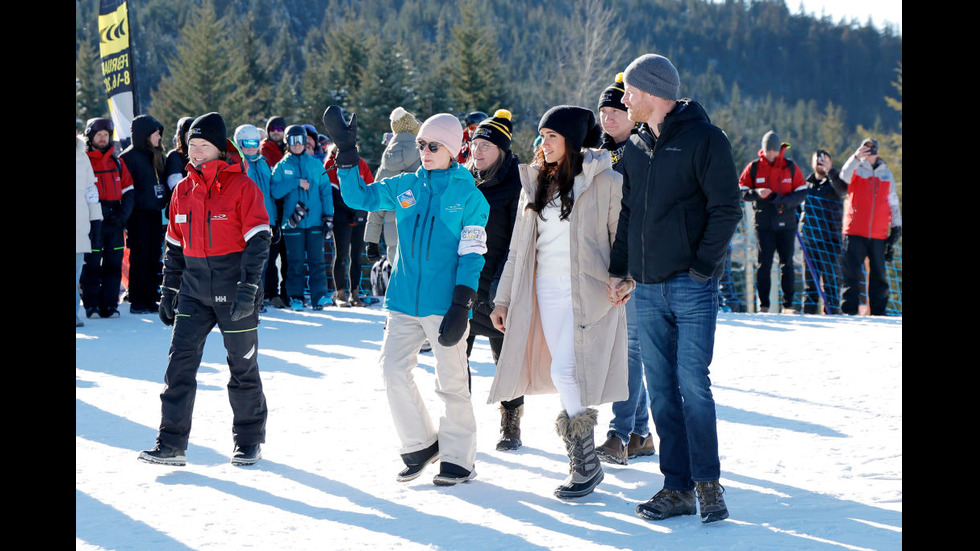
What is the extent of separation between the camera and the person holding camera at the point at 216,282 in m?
4.57

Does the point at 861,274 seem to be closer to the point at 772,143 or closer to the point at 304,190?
the point at 772,143

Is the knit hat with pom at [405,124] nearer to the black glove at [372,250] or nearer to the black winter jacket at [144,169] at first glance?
the black glove at [372,250]

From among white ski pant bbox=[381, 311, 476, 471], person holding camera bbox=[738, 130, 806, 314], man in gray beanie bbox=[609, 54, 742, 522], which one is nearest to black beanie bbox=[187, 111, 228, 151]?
white ski pant bbox=[381, 311, 476, 471]

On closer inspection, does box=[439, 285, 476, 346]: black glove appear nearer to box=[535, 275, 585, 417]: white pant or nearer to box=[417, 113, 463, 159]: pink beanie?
box=[535, 275, 585, 417]: white pant

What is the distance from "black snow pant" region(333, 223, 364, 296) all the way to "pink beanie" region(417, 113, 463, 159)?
22.6 feet

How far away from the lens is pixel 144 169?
9789 mm

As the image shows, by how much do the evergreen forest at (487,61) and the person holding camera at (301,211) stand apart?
2762 millimetres

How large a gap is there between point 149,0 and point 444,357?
298 feet

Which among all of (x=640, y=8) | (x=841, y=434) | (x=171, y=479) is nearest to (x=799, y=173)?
(x=841, y=434)

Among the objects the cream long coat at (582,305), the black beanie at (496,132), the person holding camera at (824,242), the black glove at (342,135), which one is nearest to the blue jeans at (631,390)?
→ the cream long coat at (582,305)
